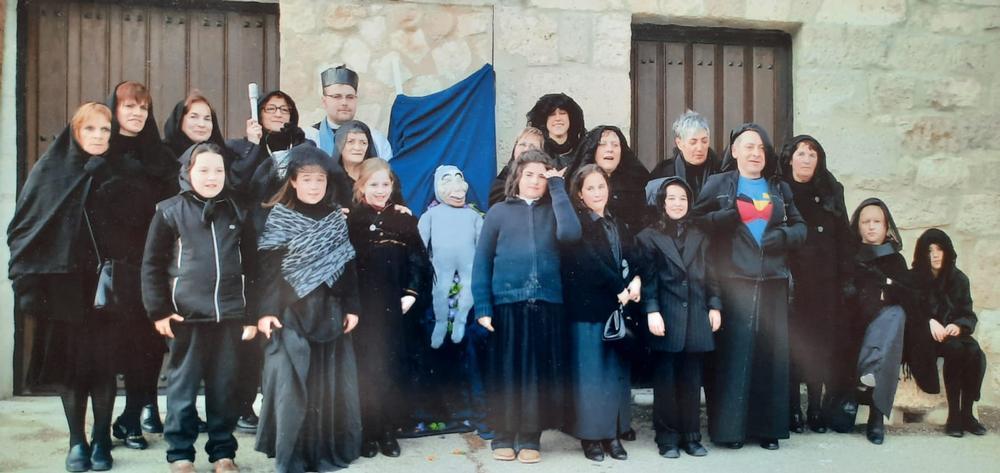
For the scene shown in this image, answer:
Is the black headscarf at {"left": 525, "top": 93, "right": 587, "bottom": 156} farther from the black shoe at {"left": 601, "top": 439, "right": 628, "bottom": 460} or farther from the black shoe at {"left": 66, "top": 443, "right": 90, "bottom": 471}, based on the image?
the black shoe at {"left": 66, "top": 443, "right": 90, "bottom": 471}

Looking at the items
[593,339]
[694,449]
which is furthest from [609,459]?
[593,339]

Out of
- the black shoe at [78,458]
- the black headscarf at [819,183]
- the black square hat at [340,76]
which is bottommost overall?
the black shoe at [78,458]

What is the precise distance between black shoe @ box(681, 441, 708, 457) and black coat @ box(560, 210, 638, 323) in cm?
74

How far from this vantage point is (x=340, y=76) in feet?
16.2

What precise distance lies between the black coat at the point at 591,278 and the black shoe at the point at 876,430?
1.51 metres

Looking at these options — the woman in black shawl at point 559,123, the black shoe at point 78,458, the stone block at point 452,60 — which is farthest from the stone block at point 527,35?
the black shoe at point 78,458

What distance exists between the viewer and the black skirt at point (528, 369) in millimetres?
4148

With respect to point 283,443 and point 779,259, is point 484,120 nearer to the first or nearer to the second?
point 779,259

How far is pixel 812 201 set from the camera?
15.6 ft

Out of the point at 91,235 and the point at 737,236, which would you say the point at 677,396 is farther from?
the point at 91,235

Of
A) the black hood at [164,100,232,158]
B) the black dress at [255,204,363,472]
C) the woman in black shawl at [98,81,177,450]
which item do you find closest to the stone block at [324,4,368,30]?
the black hood at [164,100,232,158]

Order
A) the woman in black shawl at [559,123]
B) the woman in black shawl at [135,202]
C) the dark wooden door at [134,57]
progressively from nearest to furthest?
1. the woman in black shawl at [135,202]
2. the woman in black shawl at [559,123]
3. the dark wooden door at [134,57]

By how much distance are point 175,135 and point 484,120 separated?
1.79m

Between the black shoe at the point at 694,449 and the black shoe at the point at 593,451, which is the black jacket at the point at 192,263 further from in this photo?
the black shoe at the point at 694,449
